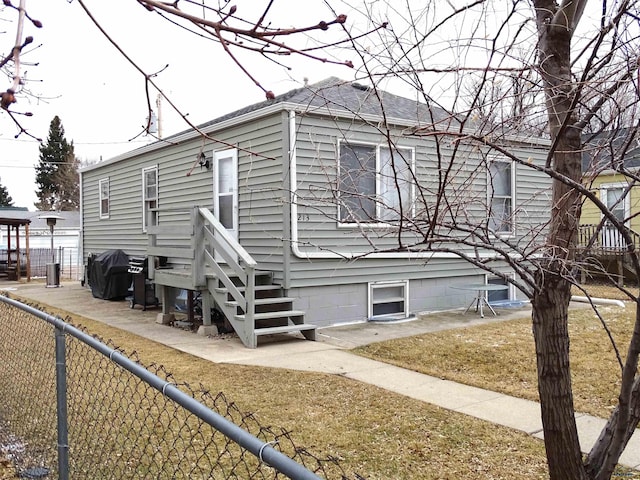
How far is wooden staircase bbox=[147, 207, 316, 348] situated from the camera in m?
7.71

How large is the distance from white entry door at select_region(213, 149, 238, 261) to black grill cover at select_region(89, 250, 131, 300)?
3.97 m

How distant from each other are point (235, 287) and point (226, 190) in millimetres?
2958

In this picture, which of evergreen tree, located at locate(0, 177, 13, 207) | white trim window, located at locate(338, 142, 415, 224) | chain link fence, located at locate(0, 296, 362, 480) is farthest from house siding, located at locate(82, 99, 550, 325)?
evergreen tree, located at locate(0, 177, 13, 207)

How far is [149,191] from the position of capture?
1337 cm

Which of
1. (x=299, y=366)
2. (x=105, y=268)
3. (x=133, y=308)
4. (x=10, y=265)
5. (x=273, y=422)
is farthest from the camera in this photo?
(x=10, y=265)

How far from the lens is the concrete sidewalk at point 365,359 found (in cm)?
477

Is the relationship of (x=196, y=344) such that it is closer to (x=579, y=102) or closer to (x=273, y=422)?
(x=273, y=422)

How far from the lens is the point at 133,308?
11.8m

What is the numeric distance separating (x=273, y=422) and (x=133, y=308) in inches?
311

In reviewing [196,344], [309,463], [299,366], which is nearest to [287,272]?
[196,344]

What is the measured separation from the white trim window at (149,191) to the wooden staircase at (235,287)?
12.0ft

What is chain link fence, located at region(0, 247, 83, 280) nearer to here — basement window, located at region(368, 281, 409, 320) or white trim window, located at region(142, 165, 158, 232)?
white trim window, located at region(142, 165, 158, 232)

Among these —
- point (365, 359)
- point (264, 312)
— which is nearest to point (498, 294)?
point (264, 312)

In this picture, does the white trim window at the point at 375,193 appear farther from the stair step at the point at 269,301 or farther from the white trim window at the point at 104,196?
the white trim window at the point at 104,196
